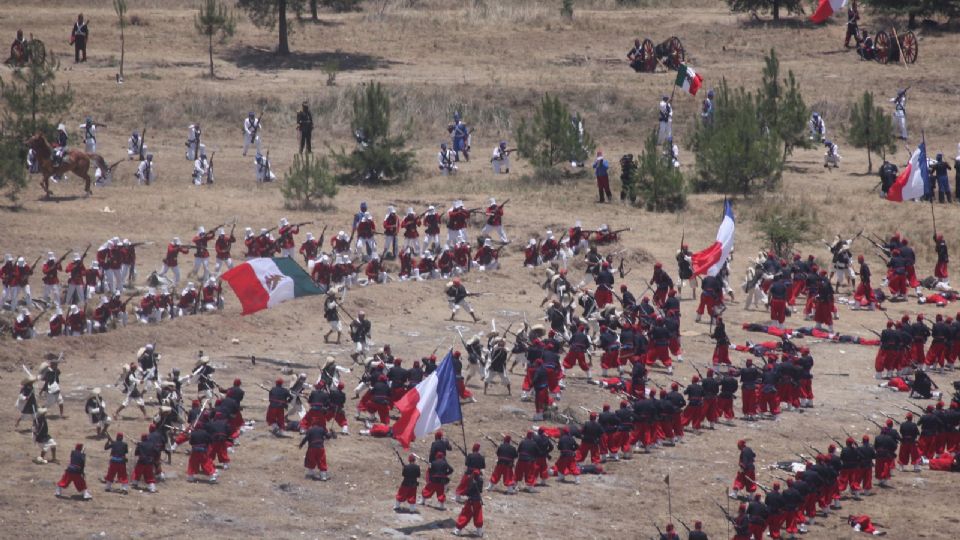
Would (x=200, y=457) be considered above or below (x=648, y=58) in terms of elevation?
below

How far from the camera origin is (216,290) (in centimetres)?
3859

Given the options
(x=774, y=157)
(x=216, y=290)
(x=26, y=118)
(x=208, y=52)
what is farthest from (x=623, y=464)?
(x=208, y=52)

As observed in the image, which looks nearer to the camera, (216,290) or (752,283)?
(216,290)

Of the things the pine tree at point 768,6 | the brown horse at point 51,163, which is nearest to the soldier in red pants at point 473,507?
the brown horse at point 51,163

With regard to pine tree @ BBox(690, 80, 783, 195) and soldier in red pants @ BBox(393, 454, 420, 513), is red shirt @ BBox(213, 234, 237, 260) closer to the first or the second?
soldier in red pants @ BBox(393, 454, 420, 513)

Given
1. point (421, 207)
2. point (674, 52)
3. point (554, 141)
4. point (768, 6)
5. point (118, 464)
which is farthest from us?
point (768, 6)

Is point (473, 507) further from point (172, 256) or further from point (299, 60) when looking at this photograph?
point (299, 60)

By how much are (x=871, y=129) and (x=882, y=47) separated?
14792 millimetres

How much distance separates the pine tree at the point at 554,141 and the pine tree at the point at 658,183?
11.3 ft

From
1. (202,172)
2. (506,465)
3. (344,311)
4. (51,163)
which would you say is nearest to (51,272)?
(344,311)

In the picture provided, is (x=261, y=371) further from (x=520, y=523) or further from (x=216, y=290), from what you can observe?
(x=520, y=523)

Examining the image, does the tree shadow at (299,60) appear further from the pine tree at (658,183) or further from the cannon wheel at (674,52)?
the pine tree at (658,183)

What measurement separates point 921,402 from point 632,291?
966cm

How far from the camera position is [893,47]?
7100 centimetres
